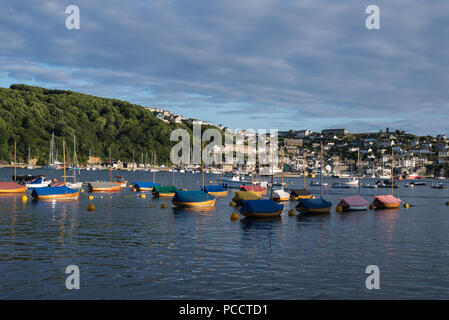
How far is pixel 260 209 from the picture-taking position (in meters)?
63.7

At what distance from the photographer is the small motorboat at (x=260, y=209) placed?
63.1 m

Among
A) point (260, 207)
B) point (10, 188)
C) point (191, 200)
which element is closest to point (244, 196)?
point (191, 200)

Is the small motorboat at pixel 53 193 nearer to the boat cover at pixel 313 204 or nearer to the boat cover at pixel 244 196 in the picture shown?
the boat cover at pixel 244 196

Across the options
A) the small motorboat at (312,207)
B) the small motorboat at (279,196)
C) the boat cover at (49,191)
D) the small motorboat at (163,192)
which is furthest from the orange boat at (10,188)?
the small motorboat at (312,207)

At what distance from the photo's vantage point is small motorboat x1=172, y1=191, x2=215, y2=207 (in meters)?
76.8

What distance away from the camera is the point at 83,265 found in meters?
33.2

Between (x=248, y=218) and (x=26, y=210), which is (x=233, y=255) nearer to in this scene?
(x=248, y=218)

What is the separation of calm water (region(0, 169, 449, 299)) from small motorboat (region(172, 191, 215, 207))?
9910 millimetres

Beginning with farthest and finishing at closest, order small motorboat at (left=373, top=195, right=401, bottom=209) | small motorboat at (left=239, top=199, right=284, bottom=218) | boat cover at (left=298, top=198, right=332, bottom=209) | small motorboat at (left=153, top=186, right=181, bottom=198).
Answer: small motorboat at (left=153, top=186, right=181, bottom=198), small motorboat at (left=373, top=195, right=401, bottom=209), boat cover at (left=298, top=198, right=332, bottom=209), small motorboat at (left=239, top=199, right=284, bottom=218)

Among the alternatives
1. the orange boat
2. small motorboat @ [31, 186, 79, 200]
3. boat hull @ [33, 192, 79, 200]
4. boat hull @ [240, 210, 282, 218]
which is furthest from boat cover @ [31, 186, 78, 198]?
boat hull @ [240, 210, 282, 218]

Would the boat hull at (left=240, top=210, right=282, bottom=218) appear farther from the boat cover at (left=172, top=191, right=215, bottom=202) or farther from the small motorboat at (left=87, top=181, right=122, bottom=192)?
the small motorboat at (left=87, top=181, right=122, bottom=192)

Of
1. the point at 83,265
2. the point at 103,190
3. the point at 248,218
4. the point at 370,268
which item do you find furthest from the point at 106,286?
the point at 103,190
